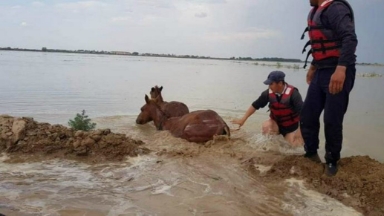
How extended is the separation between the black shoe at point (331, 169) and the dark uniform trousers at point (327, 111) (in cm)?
5

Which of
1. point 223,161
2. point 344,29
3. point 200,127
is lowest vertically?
point 223,161

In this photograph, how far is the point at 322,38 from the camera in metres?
5.12

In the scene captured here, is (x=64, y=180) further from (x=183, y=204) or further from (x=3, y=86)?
(x=3, y=86)

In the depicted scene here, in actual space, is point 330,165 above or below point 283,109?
below

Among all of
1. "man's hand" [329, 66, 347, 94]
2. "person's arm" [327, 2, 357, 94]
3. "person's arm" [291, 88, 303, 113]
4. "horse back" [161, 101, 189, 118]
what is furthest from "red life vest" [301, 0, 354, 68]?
"horse back" [161, 101, 189, 118]

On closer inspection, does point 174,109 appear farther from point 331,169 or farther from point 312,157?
point 331,169

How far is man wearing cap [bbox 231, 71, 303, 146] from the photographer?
6919 mm

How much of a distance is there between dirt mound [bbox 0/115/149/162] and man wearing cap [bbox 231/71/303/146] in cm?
207

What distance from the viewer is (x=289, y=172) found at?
5.48 metres

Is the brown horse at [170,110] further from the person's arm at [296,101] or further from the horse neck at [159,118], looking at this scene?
the person's arm at [296,101]

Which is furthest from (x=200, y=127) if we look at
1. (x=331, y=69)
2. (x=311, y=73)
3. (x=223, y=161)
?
(x=331, y=69)

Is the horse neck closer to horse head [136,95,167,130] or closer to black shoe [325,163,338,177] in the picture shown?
horse head [136,95,167,130]

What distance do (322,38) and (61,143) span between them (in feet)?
14.1

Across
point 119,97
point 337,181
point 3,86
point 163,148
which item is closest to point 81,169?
point 163,148
